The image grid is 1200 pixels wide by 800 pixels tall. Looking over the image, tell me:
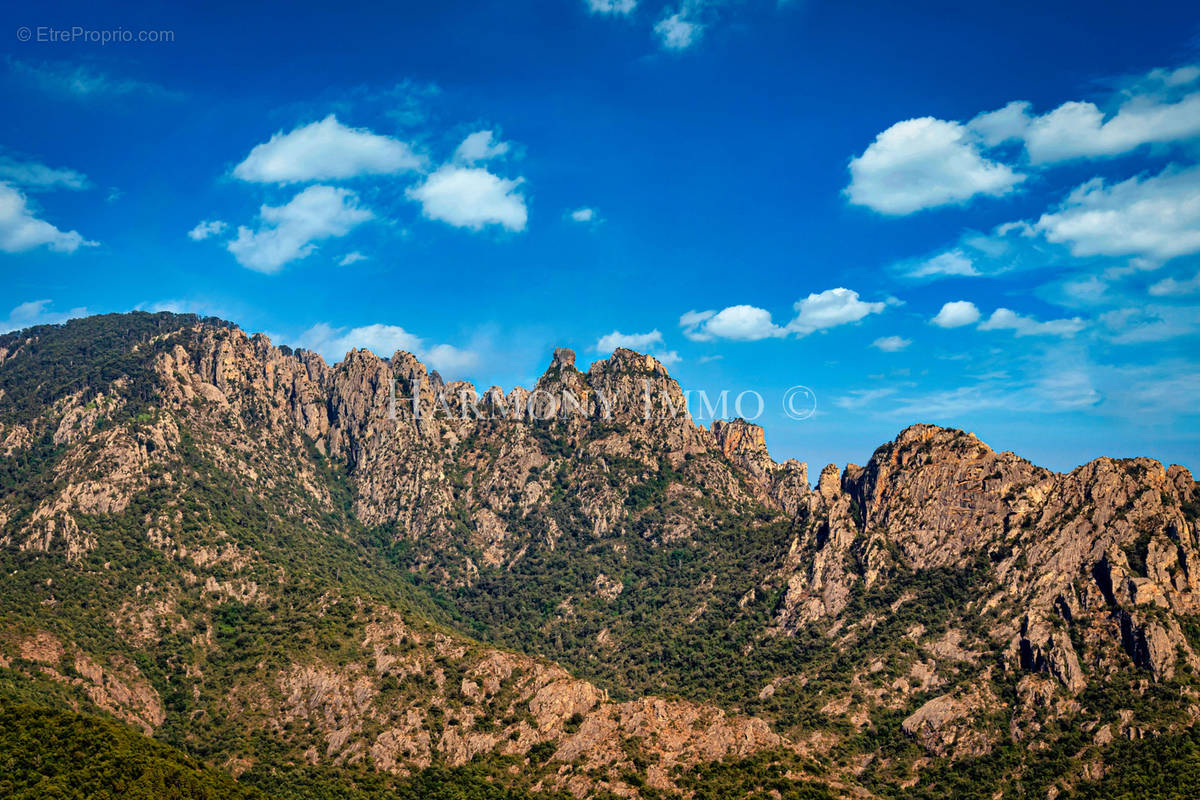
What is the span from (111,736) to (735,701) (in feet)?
374

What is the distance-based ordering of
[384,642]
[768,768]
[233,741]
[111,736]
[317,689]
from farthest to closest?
[384,642] < [317,689] < [233,741] < [768,768] < [111,736]

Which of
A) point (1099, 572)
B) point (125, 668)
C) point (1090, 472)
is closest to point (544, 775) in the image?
point (125, 668)

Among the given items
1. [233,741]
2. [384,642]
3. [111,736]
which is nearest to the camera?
[111,736]

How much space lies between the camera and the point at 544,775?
155875 millimetres

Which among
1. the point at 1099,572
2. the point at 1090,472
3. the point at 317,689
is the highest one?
the point at 1090,472

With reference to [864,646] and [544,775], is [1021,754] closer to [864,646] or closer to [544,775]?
[864,646]

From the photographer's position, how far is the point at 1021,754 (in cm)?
15638

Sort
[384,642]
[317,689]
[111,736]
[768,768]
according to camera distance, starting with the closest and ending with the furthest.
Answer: [111,736], [768,768], [317,689], [384,642]

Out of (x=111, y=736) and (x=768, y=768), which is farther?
(x=768, y=768)

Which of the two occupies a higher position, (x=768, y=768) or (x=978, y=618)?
(x=978, y=618)

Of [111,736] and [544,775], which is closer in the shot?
[111,736]

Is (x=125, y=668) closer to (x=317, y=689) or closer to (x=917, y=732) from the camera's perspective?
(x=317, y=689)

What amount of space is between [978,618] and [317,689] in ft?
417

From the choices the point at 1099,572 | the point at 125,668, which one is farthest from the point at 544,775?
the point at 1099,572
